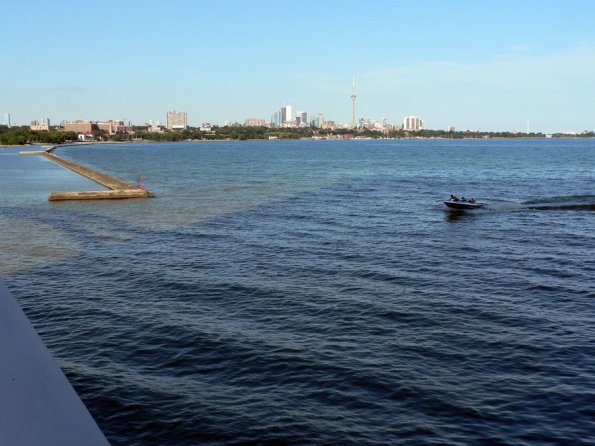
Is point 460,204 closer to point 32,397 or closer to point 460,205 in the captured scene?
point 460,205

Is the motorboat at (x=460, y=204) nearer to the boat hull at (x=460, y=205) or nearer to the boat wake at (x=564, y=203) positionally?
the boat hull at (x=460, y=205)

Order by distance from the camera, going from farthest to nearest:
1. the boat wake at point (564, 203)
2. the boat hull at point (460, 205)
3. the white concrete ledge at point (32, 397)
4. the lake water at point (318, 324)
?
the boat wake at point (564, 203) → the boat hull at point (460, 205) → the lake water at point (318, 324) → the white concrete ledge at point (32, 397)

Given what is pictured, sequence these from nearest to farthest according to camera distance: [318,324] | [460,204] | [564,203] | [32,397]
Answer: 1. [32,397]
2. [318,324]
3. [460,204]
4. [564,203]

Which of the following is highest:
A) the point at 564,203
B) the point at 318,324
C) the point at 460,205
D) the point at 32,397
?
the point at 32,397

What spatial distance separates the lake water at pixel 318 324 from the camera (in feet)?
54.3

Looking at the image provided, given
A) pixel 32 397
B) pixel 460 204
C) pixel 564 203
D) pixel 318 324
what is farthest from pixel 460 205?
pixel 32 397

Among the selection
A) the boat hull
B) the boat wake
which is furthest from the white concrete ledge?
the boat wake

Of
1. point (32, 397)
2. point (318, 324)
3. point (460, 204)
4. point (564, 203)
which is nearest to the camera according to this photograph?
point (32, 397)

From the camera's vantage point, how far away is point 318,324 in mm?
23938

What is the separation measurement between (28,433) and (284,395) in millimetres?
13763

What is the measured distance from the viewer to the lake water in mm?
16547

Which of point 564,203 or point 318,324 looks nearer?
point 318,324

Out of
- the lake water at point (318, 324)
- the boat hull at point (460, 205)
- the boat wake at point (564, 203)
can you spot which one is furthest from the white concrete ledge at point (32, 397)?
the boat wake at point (564, 203)

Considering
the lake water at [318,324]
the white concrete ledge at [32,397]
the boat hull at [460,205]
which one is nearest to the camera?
the white concrete ledge at [32,397]
